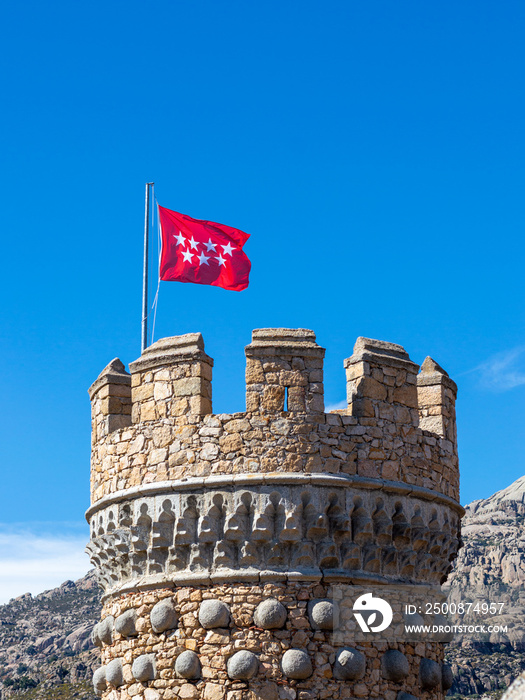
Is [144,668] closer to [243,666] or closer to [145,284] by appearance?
[243,666]

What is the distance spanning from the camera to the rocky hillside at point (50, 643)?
4106cm

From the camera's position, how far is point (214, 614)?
9578mm

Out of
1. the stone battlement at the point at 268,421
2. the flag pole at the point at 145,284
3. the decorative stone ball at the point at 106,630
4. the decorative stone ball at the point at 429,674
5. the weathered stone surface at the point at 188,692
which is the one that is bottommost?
the weathered stone surface at the point at 188,692

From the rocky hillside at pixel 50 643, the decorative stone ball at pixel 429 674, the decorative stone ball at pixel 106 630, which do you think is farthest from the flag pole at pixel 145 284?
the rocky hillside at pixel 50 643

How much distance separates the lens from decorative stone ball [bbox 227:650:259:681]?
9359 mm

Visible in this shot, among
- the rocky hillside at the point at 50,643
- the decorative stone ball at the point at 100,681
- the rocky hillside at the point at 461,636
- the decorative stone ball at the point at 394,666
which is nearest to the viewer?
the decorative stone ball at the point at 394,666

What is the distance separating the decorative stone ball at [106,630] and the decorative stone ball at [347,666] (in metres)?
2.67

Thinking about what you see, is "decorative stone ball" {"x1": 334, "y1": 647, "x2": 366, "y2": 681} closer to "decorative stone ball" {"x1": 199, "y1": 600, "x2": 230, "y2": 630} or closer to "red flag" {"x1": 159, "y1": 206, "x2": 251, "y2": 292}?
"decorative stone ball" {"x1": 199, "y1": 600, "x2": 230, "y2": 630}

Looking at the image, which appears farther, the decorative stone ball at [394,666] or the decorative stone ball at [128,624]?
the decorative stone ball at [128,624]

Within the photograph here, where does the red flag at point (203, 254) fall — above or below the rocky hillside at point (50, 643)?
above

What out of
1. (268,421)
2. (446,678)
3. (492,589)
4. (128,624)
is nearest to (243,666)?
(128,624)

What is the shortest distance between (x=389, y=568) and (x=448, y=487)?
1.45m

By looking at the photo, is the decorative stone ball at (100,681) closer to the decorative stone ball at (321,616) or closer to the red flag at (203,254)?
the decorative stone ball at (321,616)

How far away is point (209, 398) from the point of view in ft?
34.8
